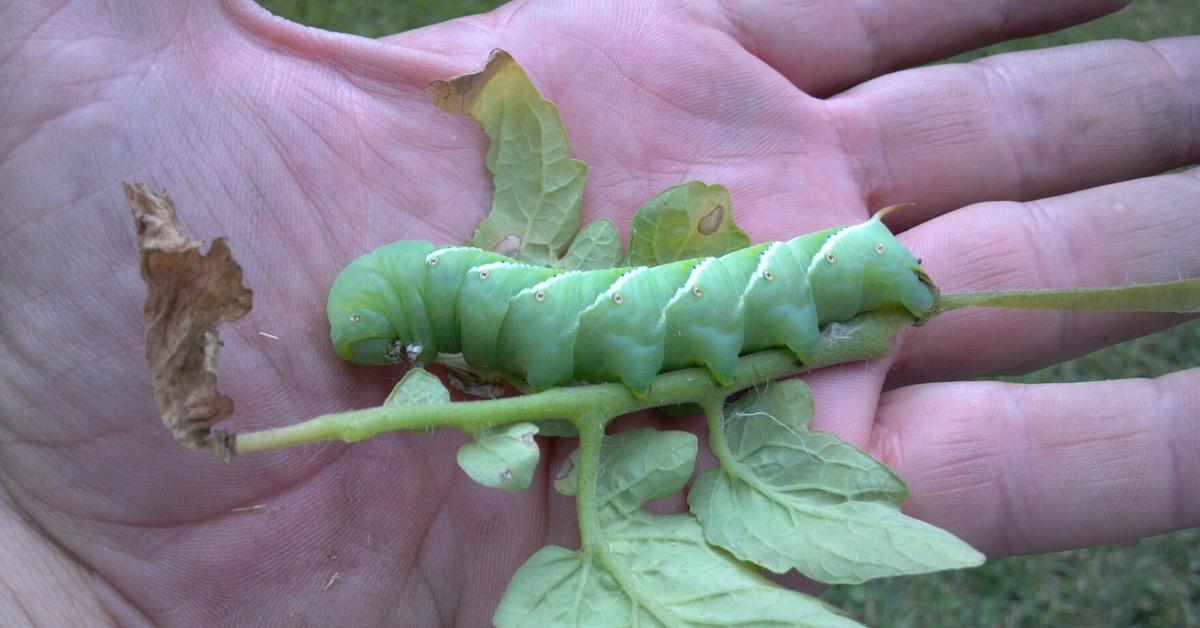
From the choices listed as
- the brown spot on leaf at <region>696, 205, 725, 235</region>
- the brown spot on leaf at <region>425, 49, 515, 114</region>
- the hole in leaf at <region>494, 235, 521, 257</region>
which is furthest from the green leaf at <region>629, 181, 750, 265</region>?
the brown spot on leaf at <region>425, 49, 515, 114</region>

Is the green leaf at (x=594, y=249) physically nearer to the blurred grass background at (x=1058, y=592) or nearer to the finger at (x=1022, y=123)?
the finger at (x=1022, y=123)

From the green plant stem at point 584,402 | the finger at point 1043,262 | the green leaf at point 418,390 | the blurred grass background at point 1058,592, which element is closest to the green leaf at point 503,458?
the green plant stem at point 584,402

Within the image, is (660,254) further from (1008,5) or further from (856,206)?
(1008,5)

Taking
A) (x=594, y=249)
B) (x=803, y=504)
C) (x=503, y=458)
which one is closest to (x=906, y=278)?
(x=803, y=504)

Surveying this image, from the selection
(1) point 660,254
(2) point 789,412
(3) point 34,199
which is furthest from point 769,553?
(3) point 34,199

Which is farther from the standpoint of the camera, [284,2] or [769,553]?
[284,2]

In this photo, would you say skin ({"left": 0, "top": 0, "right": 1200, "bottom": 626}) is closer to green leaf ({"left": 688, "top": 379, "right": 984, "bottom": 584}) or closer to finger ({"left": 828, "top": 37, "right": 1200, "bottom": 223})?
finger ({"left": 828, "top": 37, "right": 1200, "bottom": 223})

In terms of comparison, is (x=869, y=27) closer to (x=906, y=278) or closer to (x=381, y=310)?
(x=906, y=278)
